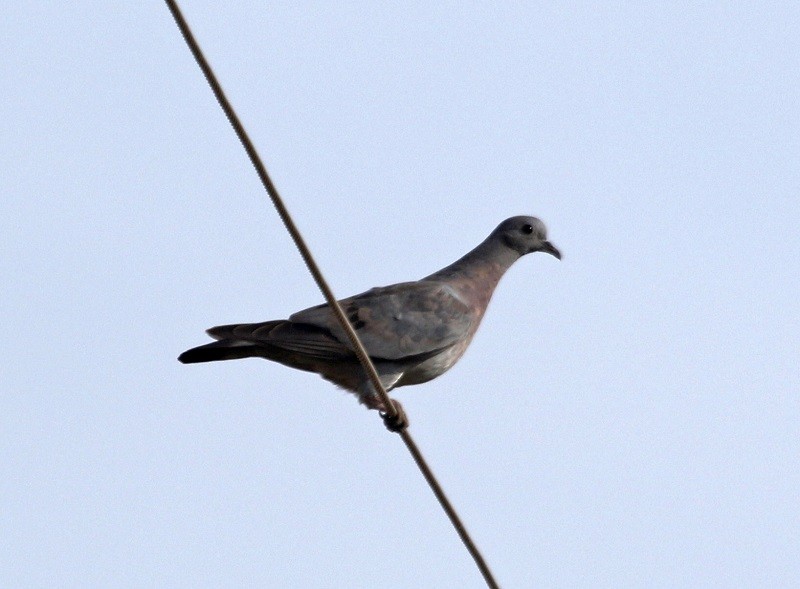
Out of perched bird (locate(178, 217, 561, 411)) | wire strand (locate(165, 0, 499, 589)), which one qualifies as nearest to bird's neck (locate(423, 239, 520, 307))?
perched bird (locate(178, 217, 561, 411))

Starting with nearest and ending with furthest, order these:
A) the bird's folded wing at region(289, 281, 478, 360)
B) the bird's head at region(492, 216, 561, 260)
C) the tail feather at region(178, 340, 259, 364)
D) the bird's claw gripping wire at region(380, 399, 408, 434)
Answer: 1. the bird's claw gripping wire at region(380, 399, 408, 434)
2. the tail feather at region(178, 340, 259, 364)
3. the bird's folded wing at region(289, 281, 478, 360)
4. the bird's head at region(492, 216, 561, 260)

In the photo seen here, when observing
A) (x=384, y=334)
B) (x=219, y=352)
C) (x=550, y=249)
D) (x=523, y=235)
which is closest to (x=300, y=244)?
(x=219, y=352)

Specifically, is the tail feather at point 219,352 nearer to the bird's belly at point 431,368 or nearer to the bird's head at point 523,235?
the bird's belly at point 431,368

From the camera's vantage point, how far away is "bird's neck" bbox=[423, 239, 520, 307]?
7797 mm

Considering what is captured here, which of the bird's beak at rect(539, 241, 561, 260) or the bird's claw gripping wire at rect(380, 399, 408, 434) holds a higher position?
the bird's beak at rect(539, 241, 561, 260)

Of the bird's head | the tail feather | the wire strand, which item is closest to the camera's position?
the wire strand

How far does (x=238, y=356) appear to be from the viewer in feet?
22.8

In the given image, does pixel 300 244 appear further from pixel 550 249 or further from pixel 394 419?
pixel 550 249

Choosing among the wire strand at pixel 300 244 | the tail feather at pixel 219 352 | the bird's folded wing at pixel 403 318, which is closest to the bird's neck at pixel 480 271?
the bird's folded wing at pixel 403 318

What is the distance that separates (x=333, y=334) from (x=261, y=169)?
3171 mm

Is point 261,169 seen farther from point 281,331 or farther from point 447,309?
point 447,309

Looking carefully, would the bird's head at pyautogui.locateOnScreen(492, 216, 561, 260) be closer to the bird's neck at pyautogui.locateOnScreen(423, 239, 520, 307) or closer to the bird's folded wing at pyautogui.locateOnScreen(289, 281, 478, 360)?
the bird's neck at pyautogui.locateOnScreen(423, 239, 520, 307)

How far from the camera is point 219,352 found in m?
6.84

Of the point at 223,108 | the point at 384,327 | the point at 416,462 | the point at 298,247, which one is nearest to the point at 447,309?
the point at 384,327
